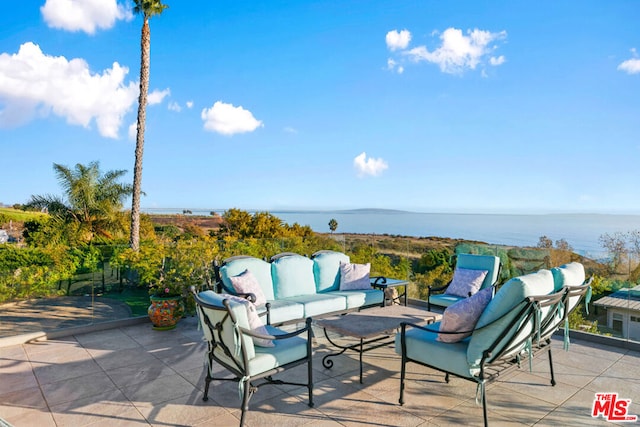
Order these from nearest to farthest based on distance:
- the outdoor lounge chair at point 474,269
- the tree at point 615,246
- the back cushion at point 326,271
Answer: the outdoor lounge chair at point 474,269, the tree at point 615,246, the back cushion at point 326,271

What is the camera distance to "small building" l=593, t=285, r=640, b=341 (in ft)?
15.9

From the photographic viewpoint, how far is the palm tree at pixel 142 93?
9562mm

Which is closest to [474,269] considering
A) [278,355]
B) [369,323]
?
[369,323]

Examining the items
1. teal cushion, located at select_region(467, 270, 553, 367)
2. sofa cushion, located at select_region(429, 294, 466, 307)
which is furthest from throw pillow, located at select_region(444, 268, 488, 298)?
teal cushion, located at select_region(467, 270, 553, 367)

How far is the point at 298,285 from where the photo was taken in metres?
5.30

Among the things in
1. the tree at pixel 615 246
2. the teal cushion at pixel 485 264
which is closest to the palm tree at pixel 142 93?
the teal cushion at pixel 485 264

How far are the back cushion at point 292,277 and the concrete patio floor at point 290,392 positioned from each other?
35.4 inches

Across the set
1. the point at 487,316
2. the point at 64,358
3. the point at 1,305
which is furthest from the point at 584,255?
the point at 1,305

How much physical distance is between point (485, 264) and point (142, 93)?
8.86 metres

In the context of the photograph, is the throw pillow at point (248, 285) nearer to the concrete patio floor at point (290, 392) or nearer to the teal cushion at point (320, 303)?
the teal cushion at point (320, 303)

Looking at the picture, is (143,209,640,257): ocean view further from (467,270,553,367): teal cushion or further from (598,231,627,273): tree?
(467,270,553,367): teal cushion

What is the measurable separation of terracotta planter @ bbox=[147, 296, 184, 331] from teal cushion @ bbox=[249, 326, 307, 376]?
2855 millimetres

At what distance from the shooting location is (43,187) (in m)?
12.8

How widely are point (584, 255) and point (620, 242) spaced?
0.65m
